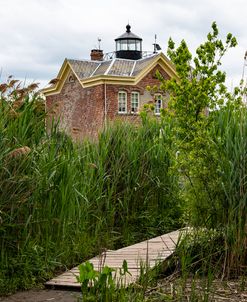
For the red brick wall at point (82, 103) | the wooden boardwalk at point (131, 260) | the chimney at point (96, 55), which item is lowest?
the wooden boardwalk at point (131, 260)

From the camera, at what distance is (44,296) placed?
484cm

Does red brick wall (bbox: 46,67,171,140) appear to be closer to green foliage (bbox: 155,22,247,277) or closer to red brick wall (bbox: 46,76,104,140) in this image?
red brick wall (bbox: 46,76,104,140)

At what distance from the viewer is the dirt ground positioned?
15.4 ft

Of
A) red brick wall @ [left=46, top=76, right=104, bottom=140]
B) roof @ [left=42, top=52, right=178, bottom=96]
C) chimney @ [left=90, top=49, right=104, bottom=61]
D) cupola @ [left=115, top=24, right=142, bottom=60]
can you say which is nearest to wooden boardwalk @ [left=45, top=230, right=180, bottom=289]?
red brick wall @ [left=46, top=76, right=104, bottom=140]

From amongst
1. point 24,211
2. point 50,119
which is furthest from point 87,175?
point 24,211

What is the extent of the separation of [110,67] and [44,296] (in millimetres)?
27962

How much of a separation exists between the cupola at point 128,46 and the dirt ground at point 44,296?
108 feet

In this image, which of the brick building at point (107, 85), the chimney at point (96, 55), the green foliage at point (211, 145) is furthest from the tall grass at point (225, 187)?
the chimney at point (96, 55)

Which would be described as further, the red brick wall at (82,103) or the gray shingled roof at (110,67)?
the gray shingled roof at (110,67)

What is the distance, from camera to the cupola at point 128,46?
1474 inches

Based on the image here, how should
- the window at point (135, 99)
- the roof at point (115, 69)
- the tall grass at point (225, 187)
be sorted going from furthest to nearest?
the window at point (135, 99), the roof at point (115, 69), the tall grass at point (225, 187)

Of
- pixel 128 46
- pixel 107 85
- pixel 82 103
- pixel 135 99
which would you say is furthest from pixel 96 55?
pixel 107 85

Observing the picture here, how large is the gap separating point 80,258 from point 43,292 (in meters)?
0.96

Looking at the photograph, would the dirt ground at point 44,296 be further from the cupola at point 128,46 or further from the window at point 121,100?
the cupola at point 128,46
